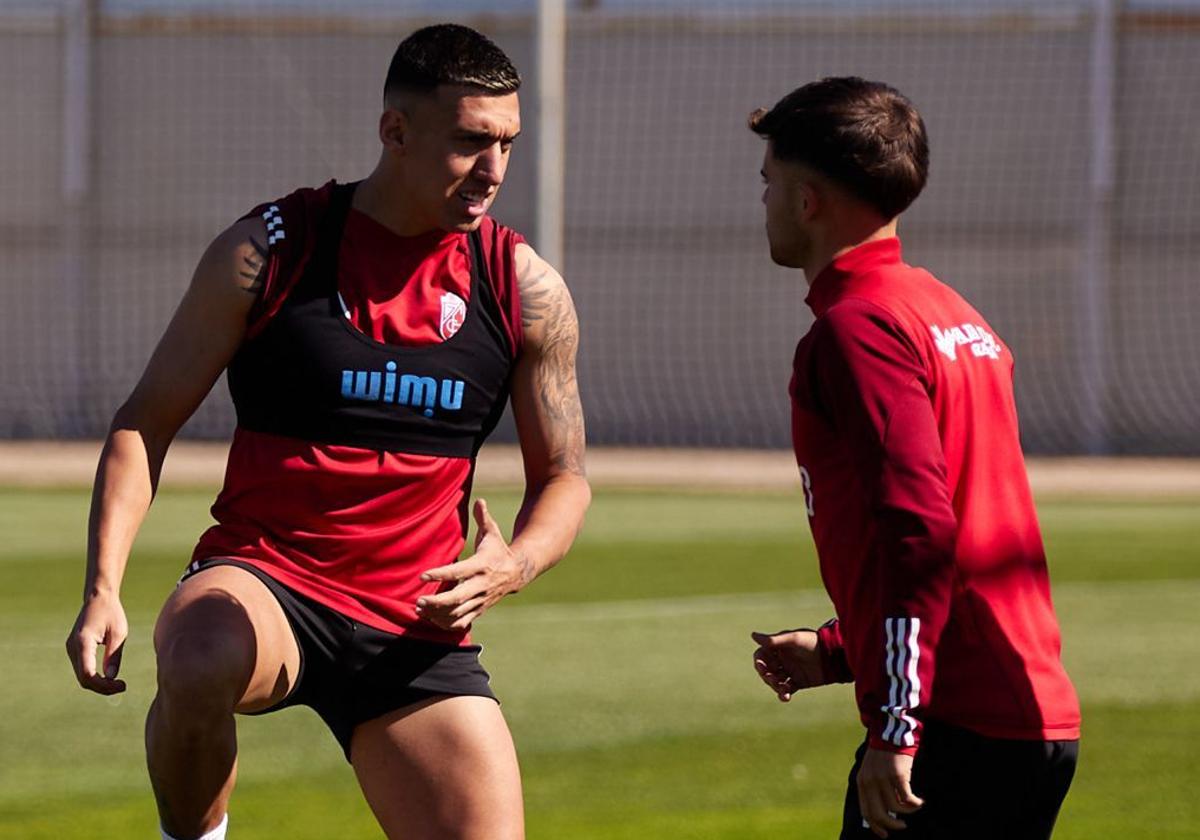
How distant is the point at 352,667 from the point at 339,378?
0.62 meters

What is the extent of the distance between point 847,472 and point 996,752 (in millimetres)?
540

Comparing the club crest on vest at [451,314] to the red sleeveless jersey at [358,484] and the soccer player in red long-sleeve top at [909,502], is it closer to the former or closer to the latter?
the red sleeveless jersey at [358,484]

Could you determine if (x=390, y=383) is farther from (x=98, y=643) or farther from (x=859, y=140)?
(x=859, y=140)

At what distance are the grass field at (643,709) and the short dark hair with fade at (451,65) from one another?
1.97m

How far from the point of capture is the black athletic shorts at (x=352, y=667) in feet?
14.6

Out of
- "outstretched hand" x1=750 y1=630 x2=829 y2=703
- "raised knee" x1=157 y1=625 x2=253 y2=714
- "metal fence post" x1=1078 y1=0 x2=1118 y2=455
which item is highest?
"outstretched hand" x1=750 y1=630 x2=829 y2=703

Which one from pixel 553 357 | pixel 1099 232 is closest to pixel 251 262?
pixel 553 357

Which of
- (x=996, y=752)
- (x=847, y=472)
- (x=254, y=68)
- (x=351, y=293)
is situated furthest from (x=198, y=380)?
(x=254, y=68)

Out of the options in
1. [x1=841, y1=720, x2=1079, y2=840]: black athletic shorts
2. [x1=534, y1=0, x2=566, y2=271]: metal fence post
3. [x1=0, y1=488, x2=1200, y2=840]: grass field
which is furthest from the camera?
[x1=534, y1=0, x2=566, y2=271]: metal fence post

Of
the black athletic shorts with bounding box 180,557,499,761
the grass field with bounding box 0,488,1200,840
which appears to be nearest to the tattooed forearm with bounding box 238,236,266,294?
the black athletic shorts with bounding box 180,557,499,761

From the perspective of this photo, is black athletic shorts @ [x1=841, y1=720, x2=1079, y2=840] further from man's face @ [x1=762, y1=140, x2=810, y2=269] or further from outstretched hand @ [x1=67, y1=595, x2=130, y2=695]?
outstretched hand @ [x1=67, y1=595, x2=130, y2=695]

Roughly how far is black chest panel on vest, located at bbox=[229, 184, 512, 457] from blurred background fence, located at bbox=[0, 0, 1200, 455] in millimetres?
19088

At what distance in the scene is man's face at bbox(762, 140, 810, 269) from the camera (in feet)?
12.5

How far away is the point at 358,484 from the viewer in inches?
180
